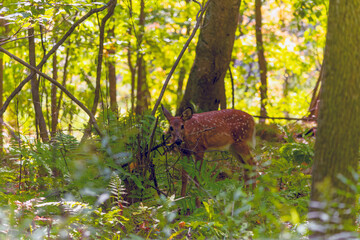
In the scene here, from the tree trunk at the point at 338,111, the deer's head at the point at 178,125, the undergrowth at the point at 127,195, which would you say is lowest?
the undergrowth at the point at 127,195

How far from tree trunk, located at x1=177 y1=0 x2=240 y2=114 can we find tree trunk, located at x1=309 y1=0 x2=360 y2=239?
16.0 ft

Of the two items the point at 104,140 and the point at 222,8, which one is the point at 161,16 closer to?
the point at 222,8

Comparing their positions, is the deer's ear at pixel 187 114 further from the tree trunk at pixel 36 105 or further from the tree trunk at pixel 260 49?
the tree trunk at pixel 260 49

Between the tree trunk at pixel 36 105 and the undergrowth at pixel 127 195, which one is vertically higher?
the tree trunk at pixel 36 105

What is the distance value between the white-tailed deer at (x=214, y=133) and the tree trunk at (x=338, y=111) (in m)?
2.97

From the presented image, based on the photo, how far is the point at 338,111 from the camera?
273 centimetres

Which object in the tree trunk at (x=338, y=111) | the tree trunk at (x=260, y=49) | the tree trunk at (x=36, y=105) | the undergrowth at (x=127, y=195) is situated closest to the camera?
the tree trunk at (x=338, y=111)

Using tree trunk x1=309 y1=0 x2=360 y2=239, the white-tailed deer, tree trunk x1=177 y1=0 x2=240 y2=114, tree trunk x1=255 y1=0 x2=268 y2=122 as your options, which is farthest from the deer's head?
tree trunk x1=255 y1=0 x2=268 y2=122

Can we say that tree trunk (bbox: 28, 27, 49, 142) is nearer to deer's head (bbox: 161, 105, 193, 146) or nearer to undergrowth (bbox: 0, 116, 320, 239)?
undergrowth (bbox: 0, 116, 320, 239)

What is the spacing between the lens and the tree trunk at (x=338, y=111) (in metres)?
2.72

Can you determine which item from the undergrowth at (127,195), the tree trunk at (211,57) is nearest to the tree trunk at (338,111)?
the undergrowth at (127,195)

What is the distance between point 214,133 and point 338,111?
355 centimetres

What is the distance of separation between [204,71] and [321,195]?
5.06 meters

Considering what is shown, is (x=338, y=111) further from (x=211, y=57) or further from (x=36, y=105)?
(x=211, y=57)
